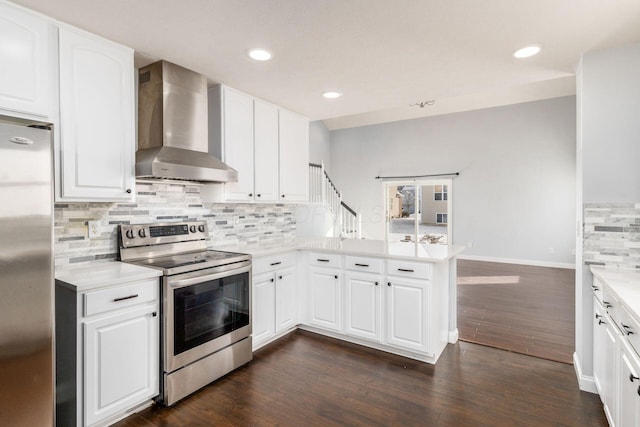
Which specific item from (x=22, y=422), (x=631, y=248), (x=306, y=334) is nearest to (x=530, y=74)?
(x=631, y=248)

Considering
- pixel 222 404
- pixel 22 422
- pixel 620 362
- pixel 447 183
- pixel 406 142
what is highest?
pixel 406 142

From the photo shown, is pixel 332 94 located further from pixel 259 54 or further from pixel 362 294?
pixel 362 294

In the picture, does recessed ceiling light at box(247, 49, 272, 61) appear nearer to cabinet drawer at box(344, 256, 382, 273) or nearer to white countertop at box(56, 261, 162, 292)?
white countertop at box(56, 261, 162, 292)

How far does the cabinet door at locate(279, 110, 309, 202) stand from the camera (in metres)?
3.68

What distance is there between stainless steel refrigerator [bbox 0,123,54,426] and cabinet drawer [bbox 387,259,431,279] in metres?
2.30

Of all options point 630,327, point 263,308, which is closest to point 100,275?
point 263,308

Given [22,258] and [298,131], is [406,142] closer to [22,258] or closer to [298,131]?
[298,131]

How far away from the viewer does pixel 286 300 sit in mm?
3279

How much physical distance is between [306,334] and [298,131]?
2.27 metres

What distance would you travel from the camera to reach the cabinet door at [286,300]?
3186mm

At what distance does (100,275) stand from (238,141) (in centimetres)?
164

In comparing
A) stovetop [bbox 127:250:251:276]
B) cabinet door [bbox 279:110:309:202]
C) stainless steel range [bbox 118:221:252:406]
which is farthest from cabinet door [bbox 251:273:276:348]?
cabinet door [bbox 279:110:309:202]

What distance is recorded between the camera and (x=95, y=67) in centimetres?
215

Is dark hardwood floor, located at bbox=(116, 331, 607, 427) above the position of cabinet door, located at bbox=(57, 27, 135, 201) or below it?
below
